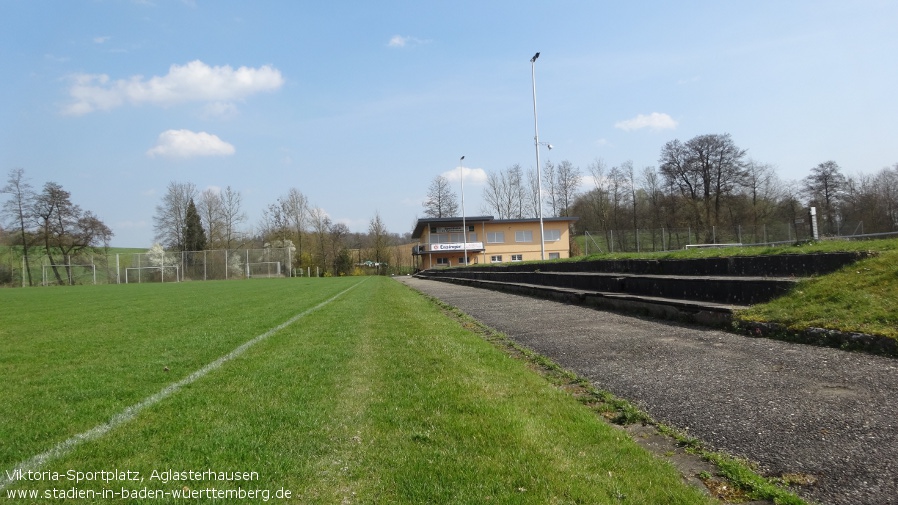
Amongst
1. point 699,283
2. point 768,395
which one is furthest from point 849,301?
point 768,395

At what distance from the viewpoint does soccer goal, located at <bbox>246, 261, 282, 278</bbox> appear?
6631 centimetres

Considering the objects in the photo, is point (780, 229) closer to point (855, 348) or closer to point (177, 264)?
point (855, 348)

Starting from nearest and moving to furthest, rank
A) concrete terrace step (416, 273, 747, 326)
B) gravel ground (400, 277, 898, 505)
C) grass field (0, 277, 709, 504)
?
grass field (0, 277, 709, 504)
gravel ground (400, 277, 898, 505)
concrete terrace step (416, 273, 747, 326)

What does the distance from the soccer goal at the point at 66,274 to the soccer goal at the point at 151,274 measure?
12.6ft

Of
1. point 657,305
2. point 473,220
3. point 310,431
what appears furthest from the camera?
point 473,220

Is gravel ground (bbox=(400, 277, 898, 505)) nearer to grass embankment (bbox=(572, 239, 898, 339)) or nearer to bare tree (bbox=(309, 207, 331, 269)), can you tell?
grass embankment (bbox=(572, 239, 898, 339))

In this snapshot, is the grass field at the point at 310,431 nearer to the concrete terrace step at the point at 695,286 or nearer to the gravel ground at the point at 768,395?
the gravel ground at the point at 768,395

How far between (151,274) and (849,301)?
6736 cm

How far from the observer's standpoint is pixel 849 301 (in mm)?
7059

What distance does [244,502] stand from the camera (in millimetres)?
2771

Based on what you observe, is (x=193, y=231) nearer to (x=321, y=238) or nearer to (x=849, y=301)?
(x=321, y=238)

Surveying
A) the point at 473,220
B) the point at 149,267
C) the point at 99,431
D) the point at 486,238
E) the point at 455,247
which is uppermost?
the point at 473,220

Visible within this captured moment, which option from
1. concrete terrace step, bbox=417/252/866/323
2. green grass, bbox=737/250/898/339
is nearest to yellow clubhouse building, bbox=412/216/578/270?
concrete terrace step, bbox=417/252/866/323

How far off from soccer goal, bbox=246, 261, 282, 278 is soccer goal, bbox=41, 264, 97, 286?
54.2 feet
